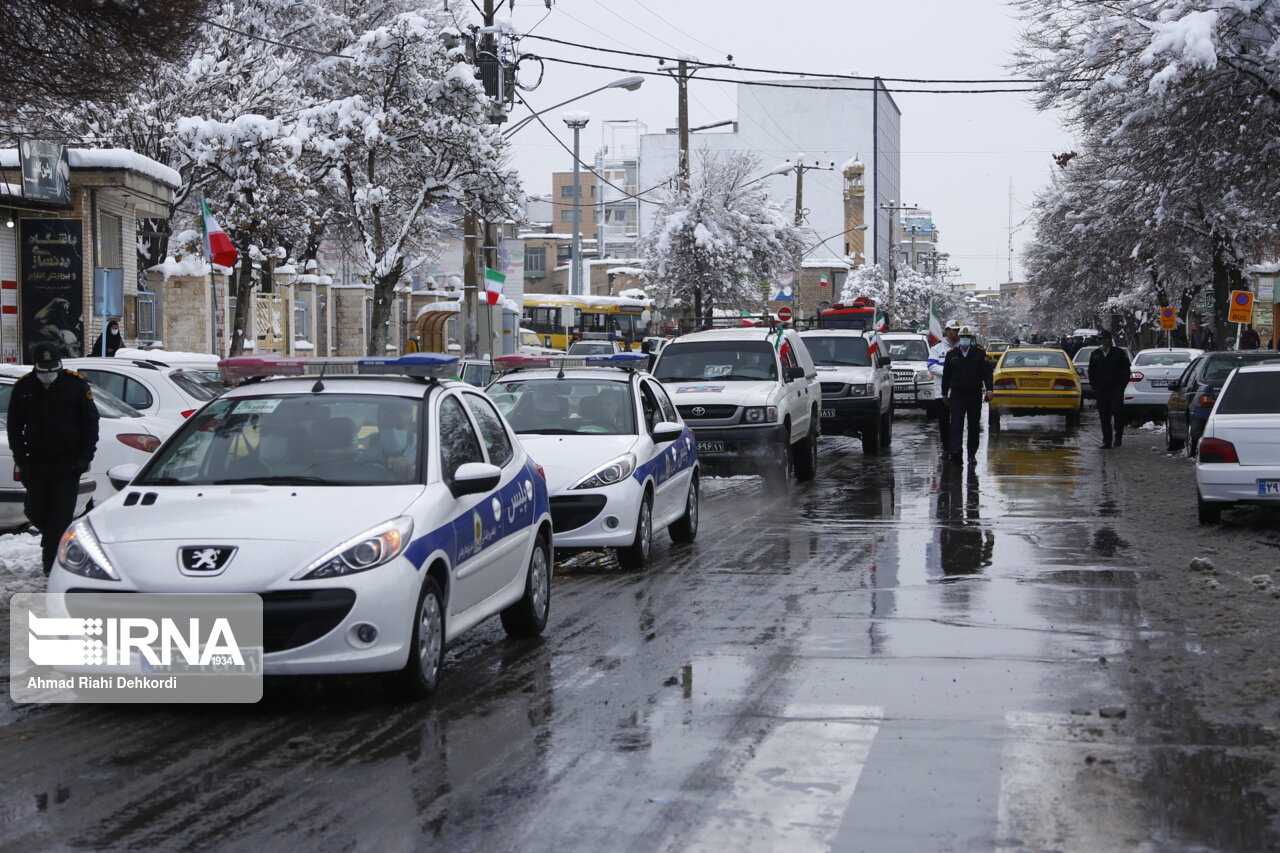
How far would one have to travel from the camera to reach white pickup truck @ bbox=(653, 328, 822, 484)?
18922 millimetres

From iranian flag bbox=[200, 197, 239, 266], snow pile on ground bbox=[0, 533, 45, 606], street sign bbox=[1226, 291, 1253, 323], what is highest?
iranian flag bbox=[200, 197, 239, 266]

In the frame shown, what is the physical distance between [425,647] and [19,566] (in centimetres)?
588

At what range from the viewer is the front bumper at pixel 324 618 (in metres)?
6.83

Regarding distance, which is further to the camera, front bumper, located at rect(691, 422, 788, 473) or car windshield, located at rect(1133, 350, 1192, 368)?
car windshield, located at rect(1133, 350, 1192, 368)

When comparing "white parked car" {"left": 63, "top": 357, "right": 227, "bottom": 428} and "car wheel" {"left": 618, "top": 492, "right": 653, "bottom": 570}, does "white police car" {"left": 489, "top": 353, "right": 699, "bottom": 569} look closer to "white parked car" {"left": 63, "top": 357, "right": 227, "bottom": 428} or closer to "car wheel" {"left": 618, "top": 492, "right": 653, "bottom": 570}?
"car wheel" {"left": 618, "top": 492, "right": 653, "bottom": 570}

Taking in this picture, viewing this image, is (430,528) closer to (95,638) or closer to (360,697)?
(360,697)

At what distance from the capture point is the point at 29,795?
583 cm

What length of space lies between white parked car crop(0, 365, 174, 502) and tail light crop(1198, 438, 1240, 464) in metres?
9.35

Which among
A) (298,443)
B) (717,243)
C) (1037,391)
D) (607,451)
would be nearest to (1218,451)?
(607,451)

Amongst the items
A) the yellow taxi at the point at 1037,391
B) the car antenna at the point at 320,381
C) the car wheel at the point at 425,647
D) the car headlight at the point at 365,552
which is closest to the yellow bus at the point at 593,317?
the yellow taxi at the point at 1037,391

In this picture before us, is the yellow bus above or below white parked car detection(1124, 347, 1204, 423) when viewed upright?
above

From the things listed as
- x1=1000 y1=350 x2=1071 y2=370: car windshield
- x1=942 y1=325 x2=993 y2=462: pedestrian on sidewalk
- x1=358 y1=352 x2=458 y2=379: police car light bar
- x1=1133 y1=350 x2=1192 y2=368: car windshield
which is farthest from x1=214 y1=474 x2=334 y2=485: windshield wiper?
x1=1133 y1=350 x2=1192 y2=368: car windshield

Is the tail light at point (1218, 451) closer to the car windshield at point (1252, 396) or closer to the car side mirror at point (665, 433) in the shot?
the car windshield at point (1252, 396)

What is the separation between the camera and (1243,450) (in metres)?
14.0
